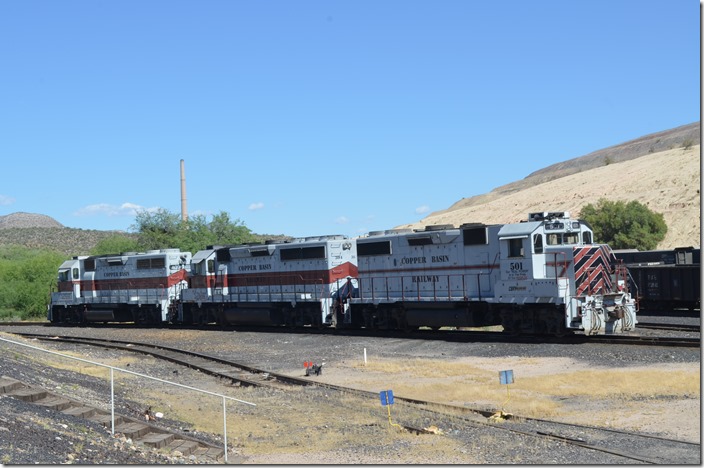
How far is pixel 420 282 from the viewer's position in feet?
98.0

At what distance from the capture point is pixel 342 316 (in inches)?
1312

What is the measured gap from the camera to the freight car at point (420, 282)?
24922 millimetres

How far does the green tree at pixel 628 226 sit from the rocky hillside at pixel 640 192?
7.06ft

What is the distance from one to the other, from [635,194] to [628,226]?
18.0 meters

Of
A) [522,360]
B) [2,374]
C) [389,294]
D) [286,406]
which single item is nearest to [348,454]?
[286,406]

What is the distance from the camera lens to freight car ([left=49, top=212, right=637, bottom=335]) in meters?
24.9

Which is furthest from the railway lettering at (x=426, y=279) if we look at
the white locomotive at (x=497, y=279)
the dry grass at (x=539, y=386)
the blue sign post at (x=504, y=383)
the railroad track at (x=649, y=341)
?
the blue sign post at (x=504, y=383)

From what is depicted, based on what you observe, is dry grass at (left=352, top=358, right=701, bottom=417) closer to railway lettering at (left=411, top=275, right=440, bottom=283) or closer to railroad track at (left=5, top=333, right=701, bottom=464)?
railroad track at (left=5, top=333, right=701, bottom=464)

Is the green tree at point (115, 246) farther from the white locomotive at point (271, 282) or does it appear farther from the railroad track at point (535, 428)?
the railroad track at point (535, 428)

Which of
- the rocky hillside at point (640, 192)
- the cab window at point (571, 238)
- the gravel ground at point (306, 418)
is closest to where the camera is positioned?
the gravel ground at point (306, 418)

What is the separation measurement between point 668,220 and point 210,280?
46761 mm

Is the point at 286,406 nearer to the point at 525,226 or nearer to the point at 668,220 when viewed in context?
the point at 525,226

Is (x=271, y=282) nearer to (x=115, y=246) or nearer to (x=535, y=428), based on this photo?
(x=535, y=428)

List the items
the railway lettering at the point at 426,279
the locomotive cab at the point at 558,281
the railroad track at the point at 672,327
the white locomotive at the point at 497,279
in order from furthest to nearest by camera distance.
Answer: the railway lettering at the point at 426,279 < the railroad track at the point at 672,327 < the white locomotive at the point at 497,279 < the locomotive cab at the point at 558,281
